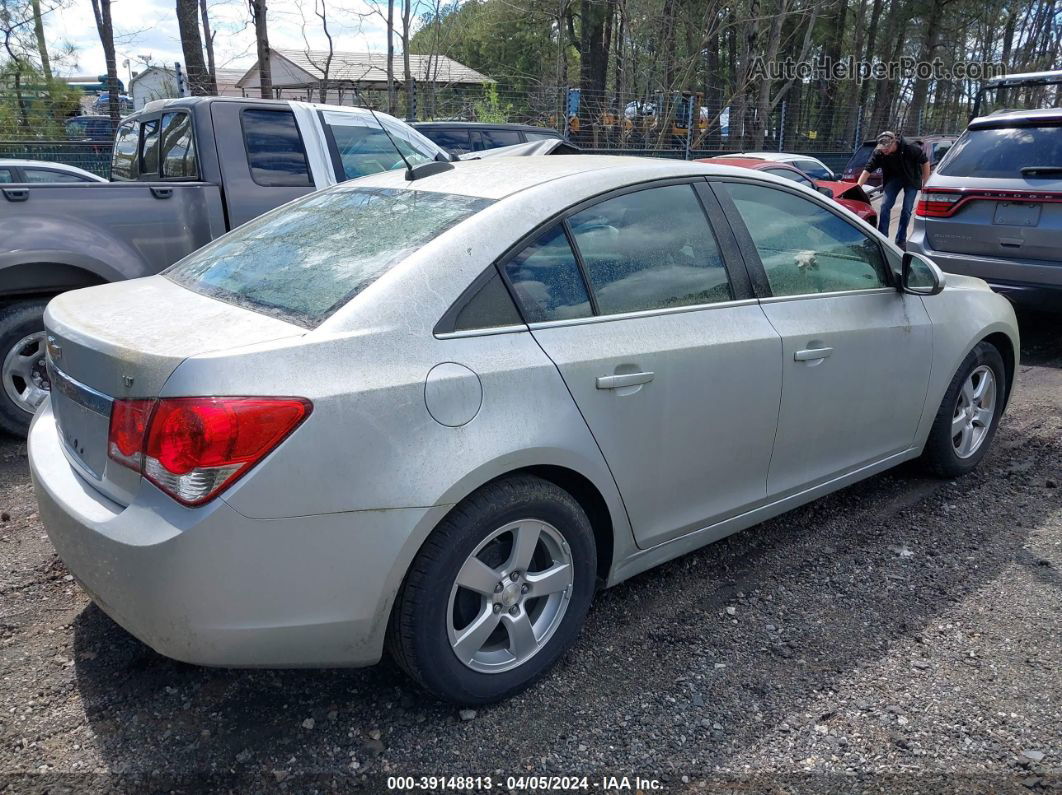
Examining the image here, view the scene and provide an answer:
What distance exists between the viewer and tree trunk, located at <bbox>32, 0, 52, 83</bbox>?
17484mm

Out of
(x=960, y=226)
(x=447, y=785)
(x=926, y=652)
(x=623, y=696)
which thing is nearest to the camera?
(x=447, y=785)

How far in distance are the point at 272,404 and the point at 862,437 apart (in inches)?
104

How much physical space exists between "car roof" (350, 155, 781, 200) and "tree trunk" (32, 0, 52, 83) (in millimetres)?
17479

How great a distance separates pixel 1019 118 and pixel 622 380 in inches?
236

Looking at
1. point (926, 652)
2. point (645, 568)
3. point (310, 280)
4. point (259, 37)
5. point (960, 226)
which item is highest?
point (259, 37)

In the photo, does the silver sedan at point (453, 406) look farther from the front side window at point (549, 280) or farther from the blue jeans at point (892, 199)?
the blue jeans at point (892, 199)

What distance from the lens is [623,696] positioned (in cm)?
279

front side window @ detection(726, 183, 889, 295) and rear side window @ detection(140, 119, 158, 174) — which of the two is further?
rear side window @ detection(140, 119, 158, 174)

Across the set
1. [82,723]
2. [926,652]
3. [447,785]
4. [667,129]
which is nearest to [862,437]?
[926,652]

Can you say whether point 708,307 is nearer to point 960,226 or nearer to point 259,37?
point 960,226

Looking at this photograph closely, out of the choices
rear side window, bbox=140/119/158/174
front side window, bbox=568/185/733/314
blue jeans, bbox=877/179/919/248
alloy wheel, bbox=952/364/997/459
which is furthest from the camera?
blue jeans, bbox=877/179/919/248

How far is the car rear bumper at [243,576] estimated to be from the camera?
2.15 meters

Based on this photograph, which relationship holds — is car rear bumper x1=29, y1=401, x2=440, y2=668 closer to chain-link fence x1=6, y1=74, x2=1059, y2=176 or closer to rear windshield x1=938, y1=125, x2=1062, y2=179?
rear windshield x1=938, y1=125, x2=1062, y2=179

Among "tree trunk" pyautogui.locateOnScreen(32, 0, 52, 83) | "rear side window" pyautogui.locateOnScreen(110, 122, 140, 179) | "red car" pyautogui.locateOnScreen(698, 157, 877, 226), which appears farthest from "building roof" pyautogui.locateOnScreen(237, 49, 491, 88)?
"rear side window" pyautogui.locateOnScreen(110, 122, 140, 179)
